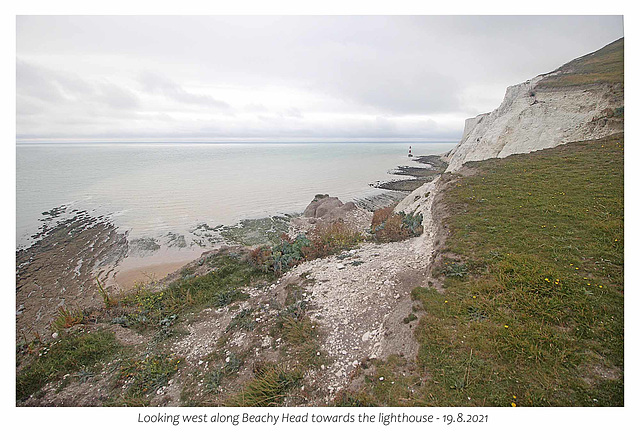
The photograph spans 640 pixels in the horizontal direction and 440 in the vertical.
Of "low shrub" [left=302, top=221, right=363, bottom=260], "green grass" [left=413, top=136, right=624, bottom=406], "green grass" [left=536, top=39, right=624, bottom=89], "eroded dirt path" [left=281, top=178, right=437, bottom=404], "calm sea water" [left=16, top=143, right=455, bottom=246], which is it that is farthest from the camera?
"calm sea water" [left=16, top=143, right=455, bottom=246]

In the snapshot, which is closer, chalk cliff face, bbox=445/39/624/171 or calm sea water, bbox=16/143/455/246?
chalk cliff face, bbox=445/39/624/171

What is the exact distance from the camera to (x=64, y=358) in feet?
20.9

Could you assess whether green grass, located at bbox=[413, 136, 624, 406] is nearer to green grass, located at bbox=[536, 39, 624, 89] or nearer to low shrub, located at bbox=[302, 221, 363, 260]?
low shrub, located at bbox=[302, 221, 363, 260]

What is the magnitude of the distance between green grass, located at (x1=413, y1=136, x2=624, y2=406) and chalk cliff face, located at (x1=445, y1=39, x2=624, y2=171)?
8353 millimetres

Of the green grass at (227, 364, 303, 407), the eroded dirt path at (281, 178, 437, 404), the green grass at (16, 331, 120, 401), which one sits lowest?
the green grass at (16, 331, 120, 401)

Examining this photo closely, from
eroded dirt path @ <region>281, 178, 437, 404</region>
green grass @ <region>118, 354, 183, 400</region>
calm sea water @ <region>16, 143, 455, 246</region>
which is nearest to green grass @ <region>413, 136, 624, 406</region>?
eroded dirt path @ <region>281, 178, 437, 404</region>

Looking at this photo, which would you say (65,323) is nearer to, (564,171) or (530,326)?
(530,326)

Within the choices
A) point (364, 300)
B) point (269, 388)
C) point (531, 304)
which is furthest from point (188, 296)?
point (531, 304)

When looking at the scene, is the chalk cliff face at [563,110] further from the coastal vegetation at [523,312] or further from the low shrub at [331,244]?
the low shrub at [331,244]

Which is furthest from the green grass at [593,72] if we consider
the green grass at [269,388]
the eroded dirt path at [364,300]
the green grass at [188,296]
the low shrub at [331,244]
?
the green grass at [269,388]

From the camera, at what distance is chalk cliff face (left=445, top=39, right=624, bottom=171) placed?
606 inches

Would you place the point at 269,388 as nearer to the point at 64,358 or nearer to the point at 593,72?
the point at 64,358
